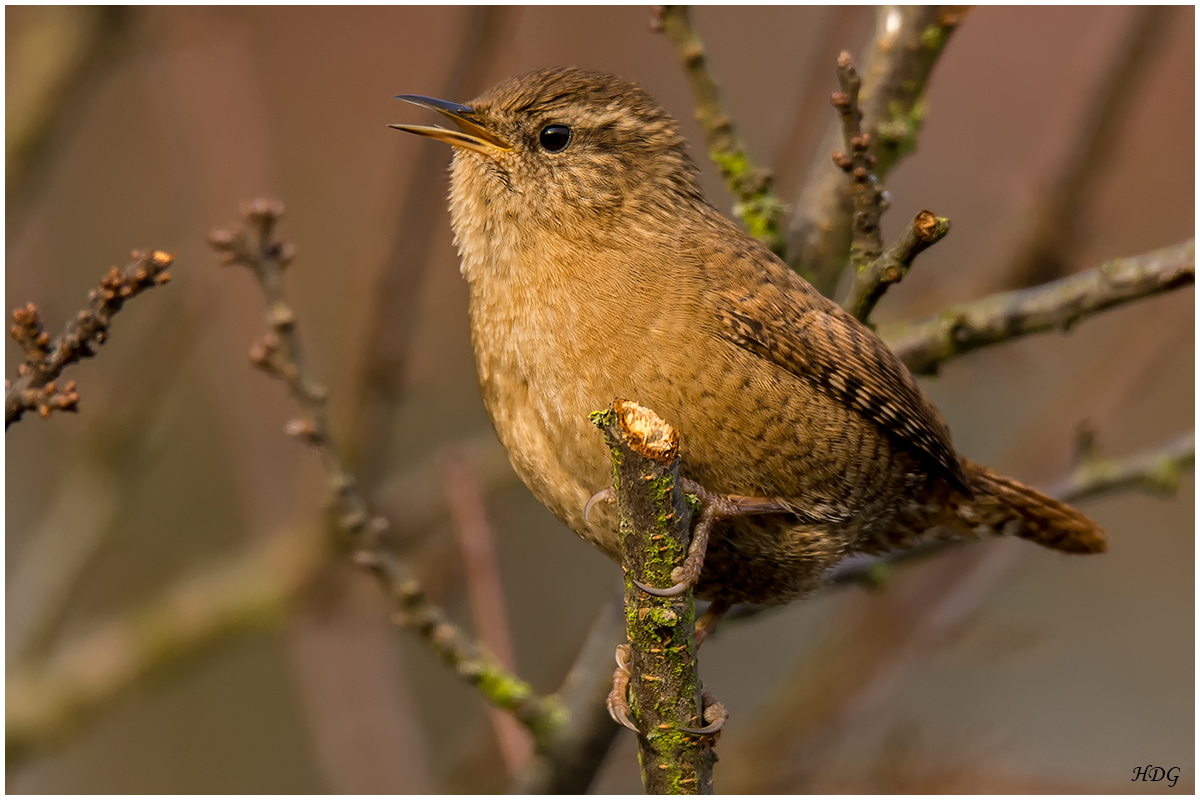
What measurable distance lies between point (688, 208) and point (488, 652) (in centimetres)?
133

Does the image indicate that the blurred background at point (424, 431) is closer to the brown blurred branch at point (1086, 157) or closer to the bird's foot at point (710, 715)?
the brown blurred branch at point (1086, 157)

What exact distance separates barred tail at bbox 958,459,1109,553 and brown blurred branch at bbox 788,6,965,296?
0.70 m

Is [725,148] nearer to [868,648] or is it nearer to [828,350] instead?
[828,350]

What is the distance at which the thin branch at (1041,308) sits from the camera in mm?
2787

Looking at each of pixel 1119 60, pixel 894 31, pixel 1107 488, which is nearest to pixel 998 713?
pixel 1107 488

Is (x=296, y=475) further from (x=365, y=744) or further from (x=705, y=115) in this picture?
(x=705, y=115)

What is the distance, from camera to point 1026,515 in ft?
10.4

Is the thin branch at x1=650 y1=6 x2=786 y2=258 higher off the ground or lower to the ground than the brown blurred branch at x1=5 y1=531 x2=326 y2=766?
higher

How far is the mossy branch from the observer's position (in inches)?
79.2

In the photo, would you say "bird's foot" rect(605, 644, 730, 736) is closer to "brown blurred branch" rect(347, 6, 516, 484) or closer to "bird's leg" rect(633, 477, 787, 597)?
"bird's leg" rect(633, 477, 787, 597)

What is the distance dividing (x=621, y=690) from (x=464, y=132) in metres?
1.47

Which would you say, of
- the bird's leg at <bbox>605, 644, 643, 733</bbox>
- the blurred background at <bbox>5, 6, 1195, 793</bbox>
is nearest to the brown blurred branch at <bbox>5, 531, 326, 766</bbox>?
the blurred background at <bbox>5, 6, 1195, 793</bbox>

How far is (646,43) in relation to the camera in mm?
6922

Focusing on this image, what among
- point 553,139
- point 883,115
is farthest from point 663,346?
point 883,115
